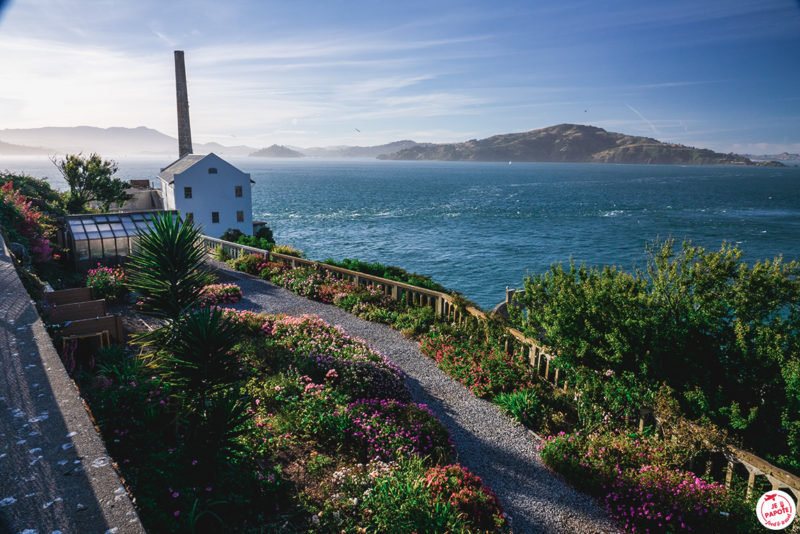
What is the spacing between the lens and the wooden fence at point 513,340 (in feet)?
24.9

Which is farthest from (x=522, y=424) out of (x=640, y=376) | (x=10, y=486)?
(x=10, y=486)

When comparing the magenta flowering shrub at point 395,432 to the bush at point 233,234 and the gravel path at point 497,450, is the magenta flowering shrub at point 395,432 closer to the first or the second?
the gravel path at point 497,450

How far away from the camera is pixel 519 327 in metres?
13.1

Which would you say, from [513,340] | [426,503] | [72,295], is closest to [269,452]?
[426,503]

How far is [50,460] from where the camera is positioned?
4949mm

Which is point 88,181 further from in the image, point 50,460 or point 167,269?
point 50,460

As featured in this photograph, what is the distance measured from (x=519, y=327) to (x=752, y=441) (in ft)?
18.8

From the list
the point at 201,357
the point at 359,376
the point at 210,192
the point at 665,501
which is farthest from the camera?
the point at 210,192

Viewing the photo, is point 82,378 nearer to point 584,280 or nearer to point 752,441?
point 584,280

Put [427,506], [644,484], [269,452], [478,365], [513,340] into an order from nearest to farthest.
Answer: [427,506] → [644,484] → [269,452] → [478,365] → [513,340]

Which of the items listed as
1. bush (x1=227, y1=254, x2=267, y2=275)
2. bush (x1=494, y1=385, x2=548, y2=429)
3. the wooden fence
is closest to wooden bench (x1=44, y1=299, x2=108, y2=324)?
the wooden fence

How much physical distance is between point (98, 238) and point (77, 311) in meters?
10.5

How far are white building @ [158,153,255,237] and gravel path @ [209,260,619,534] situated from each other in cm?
3300

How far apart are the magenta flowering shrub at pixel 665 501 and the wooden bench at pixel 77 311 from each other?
12.2m
